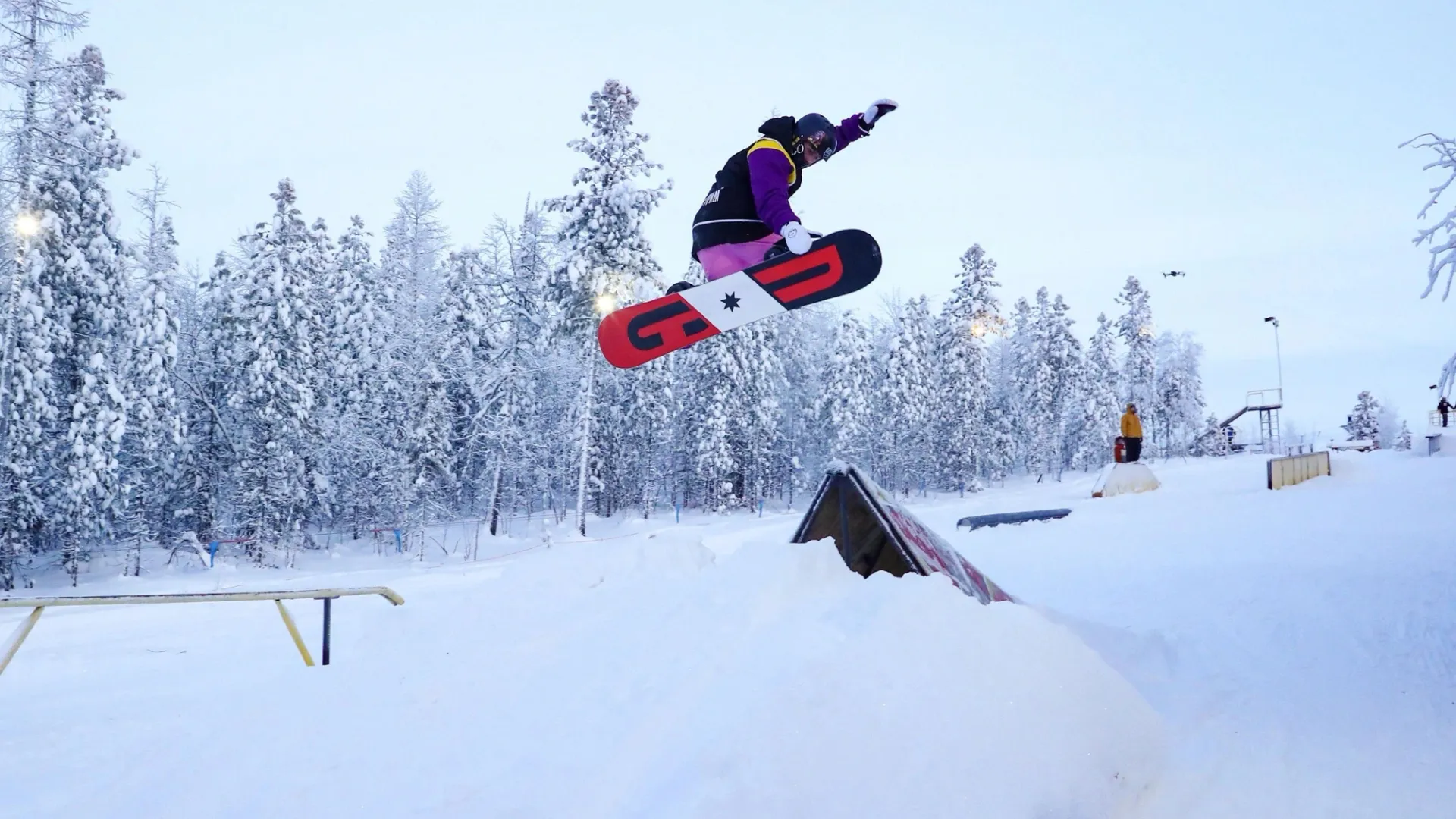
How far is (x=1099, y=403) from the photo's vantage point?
44594 millimetres

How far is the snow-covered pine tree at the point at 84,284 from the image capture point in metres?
18.1

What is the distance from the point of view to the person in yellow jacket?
1798 cm

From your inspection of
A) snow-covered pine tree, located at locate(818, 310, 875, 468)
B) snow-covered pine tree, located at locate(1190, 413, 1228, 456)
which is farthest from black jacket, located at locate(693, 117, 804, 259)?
snow-covered pine tree, located at locate(1190, 413, 1228, 456)

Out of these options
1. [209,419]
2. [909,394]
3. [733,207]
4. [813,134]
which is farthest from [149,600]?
[909,394]

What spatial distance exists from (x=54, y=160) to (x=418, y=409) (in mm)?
11457

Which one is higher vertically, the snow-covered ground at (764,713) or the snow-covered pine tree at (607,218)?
the snow-covered pine tree at (607,218)

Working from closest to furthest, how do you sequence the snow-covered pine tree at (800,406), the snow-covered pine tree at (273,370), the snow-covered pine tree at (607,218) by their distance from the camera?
the snow-covered pine tree at (607,218) < the snow-covered pine tree at (273,370) < the snow-covered pine tree at (800,406)

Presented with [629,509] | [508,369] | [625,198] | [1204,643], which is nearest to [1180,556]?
[1204,643]

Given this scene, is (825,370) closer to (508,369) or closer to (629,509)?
(629,509)

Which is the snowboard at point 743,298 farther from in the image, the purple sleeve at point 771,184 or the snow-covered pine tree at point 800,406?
the snow-covered pine tree at point 800,406

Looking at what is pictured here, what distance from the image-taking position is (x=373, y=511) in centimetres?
2991

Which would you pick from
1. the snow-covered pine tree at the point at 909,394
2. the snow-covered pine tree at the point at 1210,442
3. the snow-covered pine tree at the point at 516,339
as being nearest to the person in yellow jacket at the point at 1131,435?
the snow-covered pine tree at the point at 909,394

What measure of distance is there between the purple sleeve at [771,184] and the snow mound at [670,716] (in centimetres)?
174

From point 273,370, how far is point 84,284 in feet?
16.7
